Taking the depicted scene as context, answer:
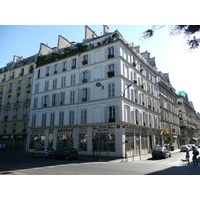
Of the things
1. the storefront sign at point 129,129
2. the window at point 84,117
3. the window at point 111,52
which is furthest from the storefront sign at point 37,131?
the window at point 111,52

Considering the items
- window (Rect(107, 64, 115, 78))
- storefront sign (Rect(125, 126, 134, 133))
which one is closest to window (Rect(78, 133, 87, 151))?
storefront sign (Rect(125, 126, 134, 133))

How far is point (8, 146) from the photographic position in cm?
3291

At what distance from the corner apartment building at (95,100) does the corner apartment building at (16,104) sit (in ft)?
7.63

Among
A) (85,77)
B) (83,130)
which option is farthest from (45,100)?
(83,130)

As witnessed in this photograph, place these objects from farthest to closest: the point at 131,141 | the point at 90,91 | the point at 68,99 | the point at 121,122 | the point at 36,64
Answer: the point at 36,64 < the point at 68,99 < the point at 90,91 < the point at 131,141 < the point at 121,122

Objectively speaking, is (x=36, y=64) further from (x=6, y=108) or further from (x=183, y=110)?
(x=183, y=110)

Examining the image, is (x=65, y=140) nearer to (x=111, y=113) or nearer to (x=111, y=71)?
(x=111, y=113)

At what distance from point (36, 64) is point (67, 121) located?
1494 cm

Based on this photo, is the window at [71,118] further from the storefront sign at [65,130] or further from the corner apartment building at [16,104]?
the corner apartment building at [16,104]

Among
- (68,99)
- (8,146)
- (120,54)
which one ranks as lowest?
(8,146)

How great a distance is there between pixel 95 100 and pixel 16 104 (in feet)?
62.9

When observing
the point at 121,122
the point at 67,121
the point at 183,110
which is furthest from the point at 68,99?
the point at 183,110
